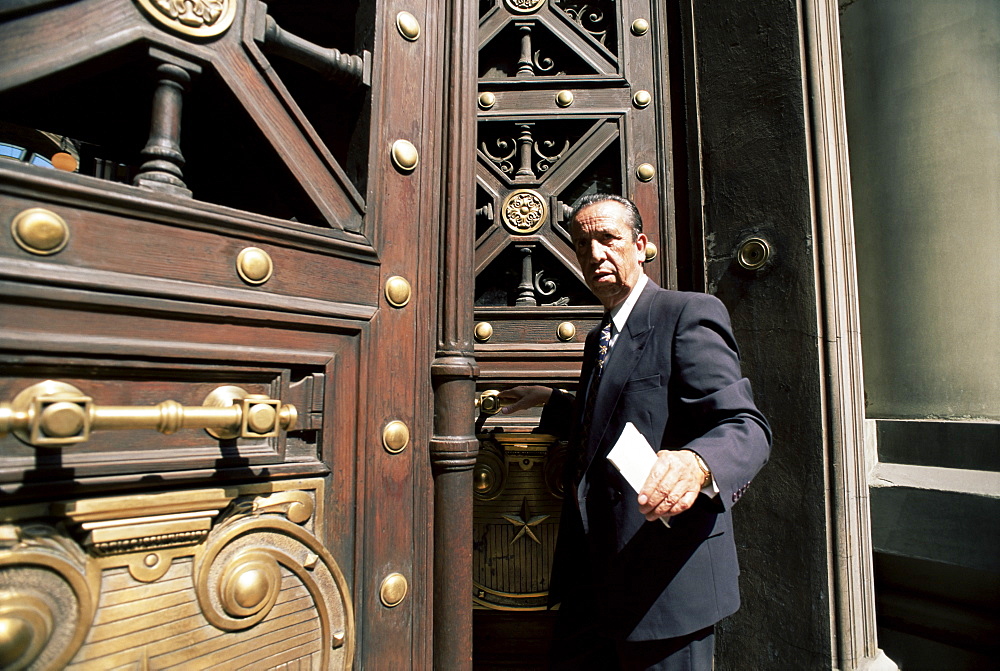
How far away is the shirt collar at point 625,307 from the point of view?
1020 millimetres

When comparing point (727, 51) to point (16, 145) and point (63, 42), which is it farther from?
point (16, 145)

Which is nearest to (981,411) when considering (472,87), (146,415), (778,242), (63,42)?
(778,242)

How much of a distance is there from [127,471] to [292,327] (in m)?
0.25

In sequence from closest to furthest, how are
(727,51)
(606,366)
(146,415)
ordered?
1. (146,415)
2. (606,366)
3. (727,51)

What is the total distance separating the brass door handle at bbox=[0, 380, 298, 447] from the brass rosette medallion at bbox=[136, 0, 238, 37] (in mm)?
465

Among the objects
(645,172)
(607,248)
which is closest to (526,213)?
(645,172)

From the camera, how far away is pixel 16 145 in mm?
1072

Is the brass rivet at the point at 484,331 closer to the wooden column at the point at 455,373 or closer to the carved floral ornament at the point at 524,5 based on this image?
the wooden column at the point at 455,373

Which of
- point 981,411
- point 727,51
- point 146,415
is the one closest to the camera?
point 146,415

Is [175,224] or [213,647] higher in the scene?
[175,224]

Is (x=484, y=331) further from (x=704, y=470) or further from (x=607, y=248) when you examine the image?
(x=704, y=470)

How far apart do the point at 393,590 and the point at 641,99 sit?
1370mm

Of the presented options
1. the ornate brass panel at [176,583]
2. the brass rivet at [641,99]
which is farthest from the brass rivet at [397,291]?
the brass rivet at [641,99]

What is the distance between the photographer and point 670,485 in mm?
710
